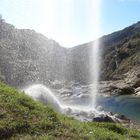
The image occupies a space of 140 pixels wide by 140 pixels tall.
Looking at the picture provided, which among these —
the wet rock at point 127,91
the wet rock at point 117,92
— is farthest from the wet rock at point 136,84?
the wet rock at point 117,92

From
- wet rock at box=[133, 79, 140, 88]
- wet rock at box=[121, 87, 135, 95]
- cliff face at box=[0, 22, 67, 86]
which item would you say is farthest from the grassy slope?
wet rock at box=[133, 79, 140, 88]

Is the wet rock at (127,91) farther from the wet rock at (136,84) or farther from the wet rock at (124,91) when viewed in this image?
the wet rock at (136,84)

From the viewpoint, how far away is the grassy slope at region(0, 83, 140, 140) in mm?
12344

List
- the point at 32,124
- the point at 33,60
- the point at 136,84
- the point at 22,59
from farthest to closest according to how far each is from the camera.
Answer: the point at 33,60
the point at 22,59
the point at 136,84
the point at 32,124

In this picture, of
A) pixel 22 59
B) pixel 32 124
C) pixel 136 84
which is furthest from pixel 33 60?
pixel 32 124

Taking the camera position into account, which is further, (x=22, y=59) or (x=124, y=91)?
(x=22, y=59)

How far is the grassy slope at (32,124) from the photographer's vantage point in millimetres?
12344

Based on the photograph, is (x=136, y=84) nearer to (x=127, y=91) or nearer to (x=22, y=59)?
(x=127, y=91)

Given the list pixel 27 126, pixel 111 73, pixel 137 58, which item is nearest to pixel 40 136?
pixel 27 126

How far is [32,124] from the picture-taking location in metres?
12.9

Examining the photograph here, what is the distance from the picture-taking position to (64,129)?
43.4 feet

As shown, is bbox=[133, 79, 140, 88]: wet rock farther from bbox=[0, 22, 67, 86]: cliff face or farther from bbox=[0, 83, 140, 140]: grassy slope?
bbox=[0, 83, 140, 140]: grassy slope

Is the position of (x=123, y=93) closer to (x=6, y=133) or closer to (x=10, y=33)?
(x=10, y=33)

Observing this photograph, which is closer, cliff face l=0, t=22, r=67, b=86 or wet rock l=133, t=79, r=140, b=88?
cliff face l=0, t=22, r=67, b=86
